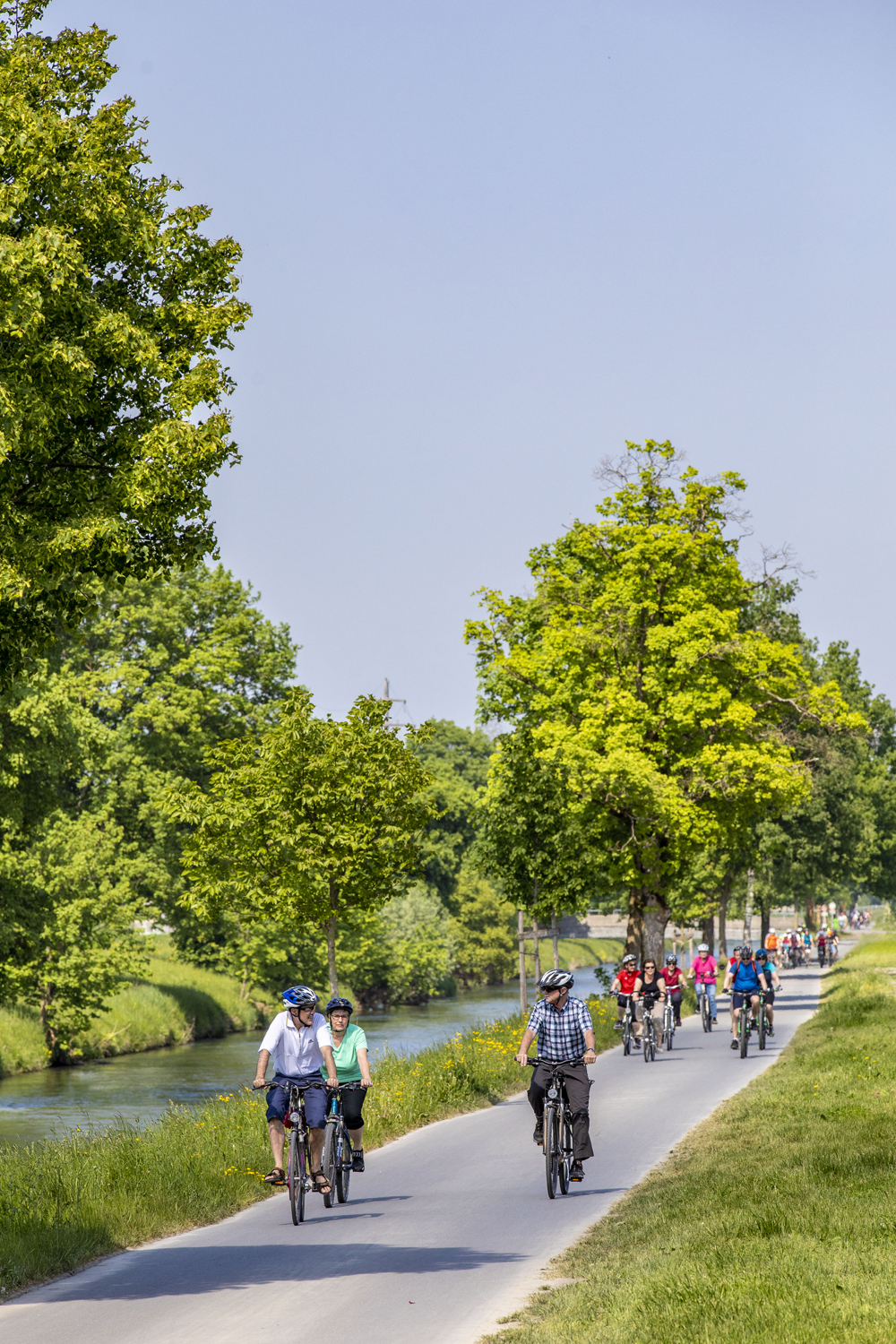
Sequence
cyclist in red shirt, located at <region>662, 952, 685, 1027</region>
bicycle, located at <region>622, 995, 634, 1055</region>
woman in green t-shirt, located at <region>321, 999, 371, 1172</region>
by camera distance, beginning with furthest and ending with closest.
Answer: cyclist in red shirt, located at <region>662, 952, 685, 1027</region>
bicycle, located at <region>622, 995, 634, 1055</region>
woman in green t-shirt, located at <region>321, 999, 371, 1172</region>

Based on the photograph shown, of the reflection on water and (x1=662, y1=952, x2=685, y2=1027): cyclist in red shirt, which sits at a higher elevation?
(x1=662, y1=952, x2=685, y2=1027): cyclist in red shirt

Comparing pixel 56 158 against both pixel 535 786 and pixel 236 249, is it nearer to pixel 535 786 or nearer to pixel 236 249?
pixel 236 249

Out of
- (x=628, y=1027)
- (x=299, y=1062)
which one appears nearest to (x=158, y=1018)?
(x=628, y=1027)

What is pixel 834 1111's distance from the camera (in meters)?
14.4

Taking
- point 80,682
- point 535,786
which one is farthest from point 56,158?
point 80,682

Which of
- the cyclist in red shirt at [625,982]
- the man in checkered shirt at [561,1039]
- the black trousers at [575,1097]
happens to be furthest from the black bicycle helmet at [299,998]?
the cyclist in red shirt at [625,982]

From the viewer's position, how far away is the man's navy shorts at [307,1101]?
10992 millimetres

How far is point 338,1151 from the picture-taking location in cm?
1202

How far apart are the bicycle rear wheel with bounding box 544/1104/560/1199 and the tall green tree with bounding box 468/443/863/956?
69.7 feet

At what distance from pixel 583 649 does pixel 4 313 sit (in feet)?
80.5

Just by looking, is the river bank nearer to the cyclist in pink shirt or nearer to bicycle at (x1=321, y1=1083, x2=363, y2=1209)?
the cyclist in pink shirt

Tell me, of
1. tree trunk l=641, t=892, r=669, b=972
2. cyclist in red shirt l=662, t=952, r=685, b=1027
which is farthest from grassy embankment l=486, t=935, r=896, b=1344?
tree trunk l=641, t=892, r=669, b=972

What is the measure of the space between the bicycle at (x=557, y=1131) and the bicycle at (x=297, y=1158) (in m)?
2.07

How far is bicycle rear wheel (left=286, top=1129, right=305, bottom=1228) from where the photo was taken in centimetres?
1078
